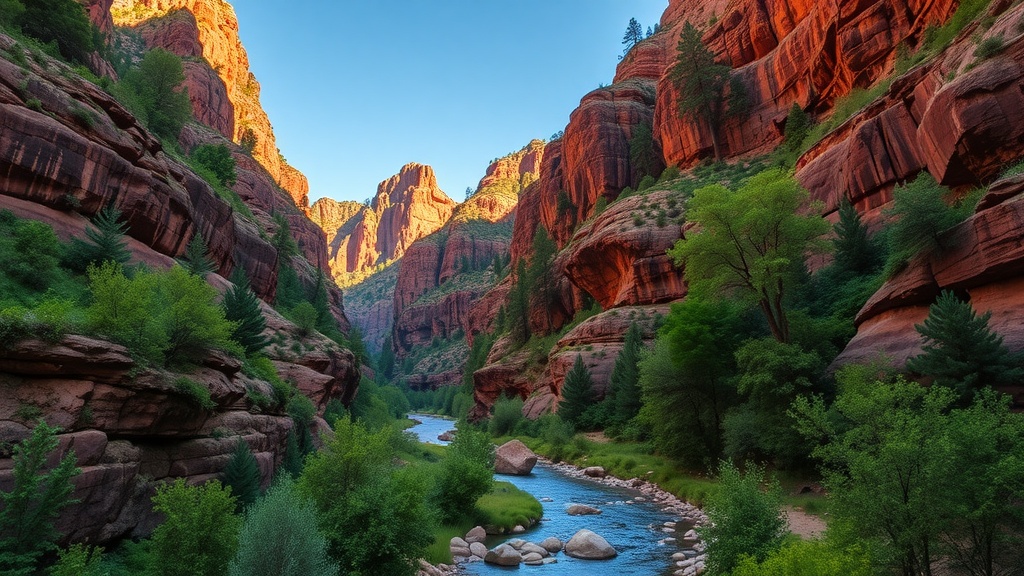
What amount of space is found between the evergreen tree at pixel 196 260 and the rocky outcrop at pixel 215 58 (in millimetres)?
65624

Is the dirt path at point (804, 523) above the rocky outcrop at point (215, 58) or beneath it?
beneath

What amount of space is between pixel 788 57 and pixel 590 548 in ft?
198

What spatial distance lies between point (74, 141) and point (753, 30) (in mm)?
73357

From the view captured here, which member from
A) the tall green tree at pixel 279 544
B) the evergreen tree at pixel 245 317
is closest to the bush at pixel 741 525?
the tall green tree at pixel 279 544

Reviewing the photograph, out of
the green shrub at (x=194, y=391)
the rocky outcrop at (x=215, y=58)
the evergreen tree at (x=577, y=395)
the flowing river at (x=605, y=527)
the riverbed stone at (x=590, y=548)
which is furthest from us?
the rocky outcrop at (x=215, y=58)

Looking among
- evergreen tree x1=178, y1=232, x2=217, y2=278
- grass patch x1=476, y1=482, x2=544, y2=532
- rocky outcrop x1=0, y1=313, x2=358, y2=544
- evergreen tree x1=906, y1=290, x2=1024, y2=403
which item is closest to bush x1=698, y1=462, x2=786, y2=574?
evergreen tree x1=906, y1=290, x2=1024, y2=403

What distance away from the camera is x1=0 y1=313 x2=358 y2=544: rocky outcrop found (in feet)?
37.7

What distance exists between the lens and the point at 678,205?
58219mm

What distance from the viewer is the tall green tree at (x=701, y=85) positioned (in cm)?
6506

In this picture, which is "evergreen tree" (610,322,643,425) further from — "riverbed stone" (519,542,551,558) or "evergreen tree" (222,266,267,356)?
"evergreen tree" (222,266,267,356)

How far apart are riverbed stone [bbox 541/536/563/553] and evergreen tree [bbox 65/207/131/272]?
875 inches

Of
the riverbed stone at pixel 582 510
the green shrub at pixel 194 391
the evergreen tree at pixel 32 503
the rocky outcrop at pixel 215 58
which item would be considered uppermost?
the rocky outcrop at pixel 215 58

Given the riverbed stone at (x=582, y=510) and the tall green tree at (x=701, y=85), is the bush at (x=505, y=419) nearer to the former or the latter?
the riverbed stone at (x=582, y=510)

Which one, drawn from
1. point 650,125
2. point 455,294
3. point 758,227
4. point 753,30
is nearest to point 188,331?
point 758,227
